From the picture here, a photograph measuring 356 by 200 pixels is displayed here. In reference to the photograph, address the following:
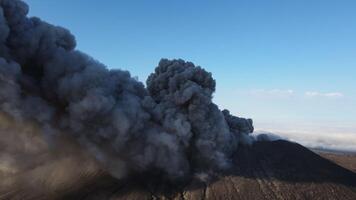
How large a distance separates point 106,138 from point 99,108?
15.6 ft

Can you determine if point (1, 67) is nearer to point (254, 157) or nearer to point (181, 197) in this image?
point (181, 197)

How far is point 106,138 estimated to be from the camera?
67625 mm

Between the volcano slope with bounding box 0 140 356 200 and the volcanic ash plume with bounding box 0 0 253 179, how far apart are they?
236cm

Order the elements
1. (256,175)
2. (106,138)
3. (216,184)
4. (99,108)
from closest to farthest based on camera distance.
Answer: (99,108) → (106,138) → (216,184) → (256,175)

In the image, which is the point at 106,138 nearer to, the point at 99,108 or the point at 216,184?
the point at 99,108

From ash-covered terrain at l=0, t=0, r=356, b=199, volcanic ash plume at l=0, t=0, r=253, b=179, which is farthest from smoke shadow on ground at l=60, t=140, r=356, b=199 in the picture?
volcanic ash plume at l=0, t=0, r=253, b=179

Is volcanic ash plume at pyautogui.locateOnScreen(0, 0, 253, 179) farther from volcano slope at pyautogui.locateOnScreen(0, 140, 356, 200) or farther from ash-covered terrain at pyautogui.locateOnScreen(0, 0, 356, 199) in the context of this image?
volcano slope at pyautogui.locateOnScreen(0, 140, 356, 200)

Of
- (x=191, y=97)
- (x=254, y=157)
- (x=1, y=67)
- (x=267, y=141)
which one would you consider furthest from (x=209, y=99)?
(x=1, y=67)

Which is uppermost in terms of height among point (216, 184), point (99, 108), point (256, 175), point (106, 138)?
point (99, 108)

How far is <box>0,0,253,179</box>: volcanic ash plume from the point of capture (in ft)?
212

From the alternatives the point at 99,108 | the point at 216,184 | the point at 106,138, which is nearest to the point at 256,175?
the point at 216,184

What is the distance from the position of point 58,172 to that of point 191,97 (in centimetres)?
2345

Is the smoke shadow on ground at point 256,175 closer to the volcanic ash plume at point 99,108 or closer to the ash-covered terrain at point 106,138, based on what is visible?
the ash-covered terrain at point 106,138

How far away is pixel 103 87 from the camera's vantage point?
6950cm
